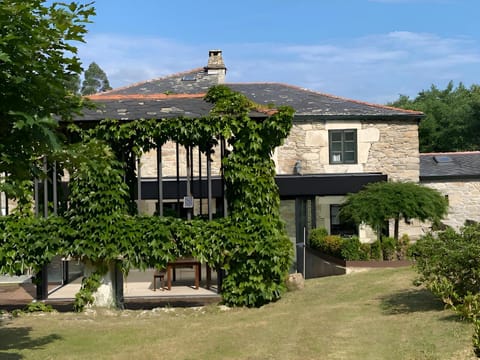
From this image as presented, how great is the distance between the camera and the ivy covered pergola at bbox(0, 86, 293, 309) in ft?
41.8

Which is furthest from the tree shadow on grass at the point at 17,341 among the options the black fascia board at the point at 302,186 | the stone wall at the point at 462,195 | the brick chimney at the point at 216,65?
the stone wall at the point at 462,195

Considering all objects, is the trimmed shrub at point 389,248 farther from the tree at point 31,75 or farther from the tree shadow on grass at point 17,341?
the tree at point 31,75

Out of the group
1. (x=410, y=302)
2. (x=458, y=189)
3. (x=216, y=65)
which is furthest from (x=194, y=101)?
(x=458, y=189)

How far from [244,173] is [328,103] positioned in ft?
29.7

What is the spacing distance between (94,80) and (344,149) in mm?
94842

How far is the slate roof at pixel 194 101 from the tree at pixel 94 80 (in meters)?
87.0

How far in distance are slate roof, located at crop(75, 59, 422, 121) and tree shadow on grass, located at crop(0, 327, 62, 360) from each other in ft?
13.8

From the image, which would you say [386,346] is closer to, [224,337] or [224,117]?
[224,337]

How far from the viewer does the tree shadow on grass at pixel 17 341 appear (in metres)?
9.00

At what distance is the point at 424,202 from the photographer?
56.0ft

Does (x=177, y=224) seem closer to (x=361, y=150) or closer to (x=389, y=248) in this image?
(x=389, y=248)

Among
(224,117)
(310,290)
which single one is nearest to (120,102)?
(224,117)

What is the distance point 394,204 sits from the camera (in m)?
17.0

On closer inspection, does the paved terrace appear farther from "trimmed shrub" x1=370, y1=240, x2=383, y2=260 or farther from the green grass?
"trimmed shrub" x1=370, y1=240, x2=383, y2=260
